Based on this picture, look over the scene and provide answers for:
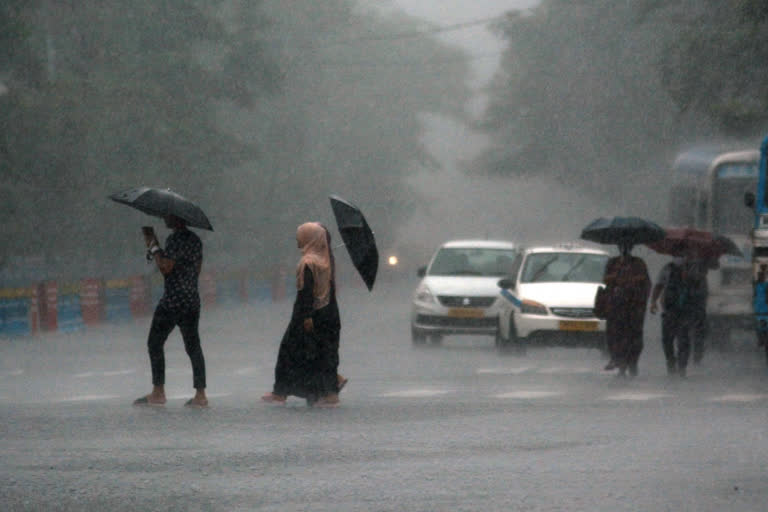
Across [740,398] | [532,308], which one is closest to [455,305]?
[532,308]

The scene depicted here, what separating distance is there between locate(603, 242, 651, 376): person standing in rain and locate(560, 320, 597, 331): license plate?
3800mm

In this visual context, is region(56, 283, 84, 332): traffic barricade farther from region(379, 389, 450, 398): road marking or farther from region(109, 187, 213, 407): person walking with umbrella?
region(109, 187, 213, 407): person walking with umbrella

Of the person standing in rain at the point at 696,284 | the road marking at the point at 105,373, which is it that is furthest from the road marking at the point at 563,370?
the road marking at the point at 105,373

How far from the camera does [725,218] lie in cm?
3042

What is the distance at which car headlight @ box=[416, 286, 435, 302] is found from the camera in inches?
1131

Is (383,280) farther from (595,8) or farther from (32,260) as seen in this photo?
(32,260)

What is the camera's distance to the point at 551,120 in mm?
64438

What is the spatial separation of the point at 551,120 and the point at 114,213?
21965 millimetres

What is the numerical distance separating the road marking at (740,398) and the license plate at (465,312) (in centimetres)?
1069

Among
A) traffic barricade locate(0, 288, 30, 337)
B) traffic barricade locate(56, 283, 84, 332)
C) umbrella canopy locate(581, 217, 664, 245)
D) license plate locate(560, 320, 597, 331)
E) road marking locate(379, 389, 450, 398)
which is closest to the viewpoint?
A: road marking locate(379, 389, 450, 398)

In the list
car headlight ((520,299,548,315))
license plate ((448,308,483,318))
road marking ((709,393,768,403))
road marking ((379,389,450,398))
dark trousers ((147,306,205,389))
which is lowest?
road marking ((709,393,768,403))

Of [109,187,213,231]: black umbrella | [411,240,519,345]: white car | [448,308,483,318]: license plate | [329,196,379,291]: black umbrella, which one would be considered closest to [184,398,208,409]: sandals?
[109,187,213,231]: black umbrella

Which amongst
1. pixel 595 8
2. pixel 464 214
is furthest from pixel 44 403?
pixel 464 214

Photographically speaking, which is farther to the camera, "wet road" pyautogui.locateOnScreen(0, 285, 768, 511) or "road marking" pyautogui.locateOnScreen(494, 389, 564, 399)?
"road marking" pyautogui.locateOnScreen(494, 389, 564, 399)
